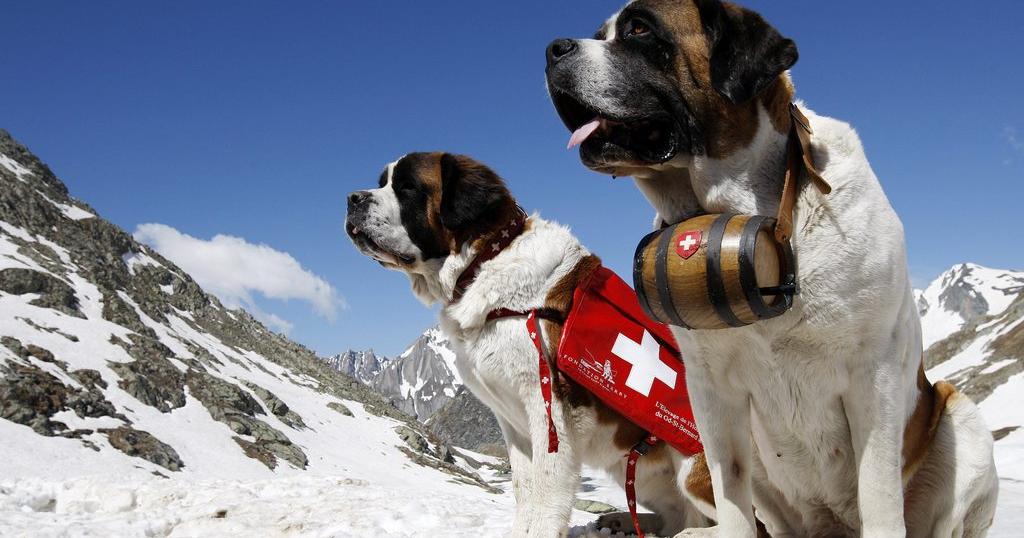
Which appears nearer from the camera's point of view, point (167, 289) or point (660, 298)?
point (660, 298)

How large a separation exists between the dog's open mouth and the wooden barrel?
326 mm

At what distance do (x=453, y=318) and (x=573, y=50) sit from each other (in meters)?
2.40

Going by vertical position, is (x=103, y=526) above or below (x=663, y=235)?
below

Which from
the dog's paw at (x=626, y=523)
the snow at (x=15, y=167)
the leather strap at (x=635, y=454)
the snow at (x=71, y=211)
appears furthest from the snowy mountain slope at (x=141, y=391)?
the leather strap at (x=635, y=454)

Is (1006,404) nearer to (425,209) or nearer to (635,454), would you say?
(635,454)

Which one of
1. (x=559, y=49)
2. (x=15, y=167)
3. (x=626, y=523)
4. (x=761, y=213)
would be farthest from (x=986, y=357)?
(x=15, y=167)

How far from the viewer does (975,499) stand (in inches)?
128

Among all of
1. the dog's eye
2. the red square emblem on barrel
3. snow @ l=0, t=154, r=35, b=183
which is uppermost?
snow @ l=0, t=154, r=35, b=183

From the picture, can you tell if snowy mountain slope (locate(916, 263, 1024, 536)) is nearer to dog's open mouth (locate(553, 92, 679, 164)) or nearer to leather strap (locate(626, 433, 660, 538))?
leather strap (locate(626, 433, 660, 538))

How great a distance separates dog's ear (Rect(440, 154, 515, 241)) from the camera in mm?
5082

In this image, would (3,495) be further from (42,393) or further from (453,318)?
(42,393)

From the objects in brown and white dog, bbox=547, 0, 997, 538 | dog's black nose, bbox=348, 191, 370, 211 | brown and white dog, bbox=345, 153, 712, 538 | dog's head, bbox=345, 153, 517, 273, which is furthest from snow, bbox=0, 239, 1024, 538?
brown and white dog, bbox=547, 0, 997, 538

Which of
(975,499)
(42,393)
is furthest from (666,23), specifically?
(42,393)

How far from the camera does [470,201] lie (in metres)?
5.08
